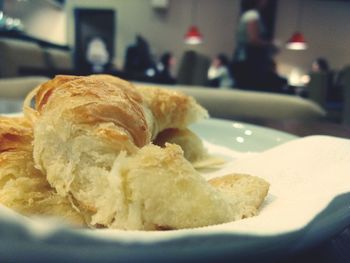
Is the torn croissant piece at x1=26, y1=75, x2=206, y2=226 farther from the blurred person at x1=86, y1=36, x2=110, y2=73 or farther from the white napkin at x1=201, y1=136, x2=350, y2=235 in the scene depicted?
the blurred person at x1=86, y1=36, x2=110, y2=73

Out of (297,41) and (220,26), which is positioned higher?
(220,26)

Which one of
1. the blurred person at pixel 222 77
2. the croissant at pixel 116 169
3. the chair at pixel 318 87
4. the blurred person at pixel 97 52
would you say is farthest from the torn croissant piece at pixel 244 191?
the blurred person at pixel 97 52

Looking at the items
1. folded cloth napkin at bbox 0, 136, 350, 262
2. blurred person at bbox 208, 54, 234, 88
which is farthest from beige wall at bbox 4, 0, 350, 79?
folded cloth napkin at bbox 0, 136, 350, 262

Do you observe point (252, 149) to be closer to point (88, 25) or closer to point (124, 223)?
point (124, 223)

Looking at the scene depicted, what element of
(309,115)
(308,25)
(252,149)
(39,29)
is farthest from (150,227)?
(308,25)

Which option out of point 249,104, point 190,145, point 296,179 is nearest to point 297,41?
point 249,104

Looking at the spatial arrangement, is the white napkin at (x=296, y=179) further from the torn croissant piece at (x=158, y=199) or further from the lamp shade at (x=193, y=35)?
the lamp shade at (x=193, y=35)

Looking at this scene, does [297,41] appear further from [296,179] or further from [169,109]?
[296,179]
